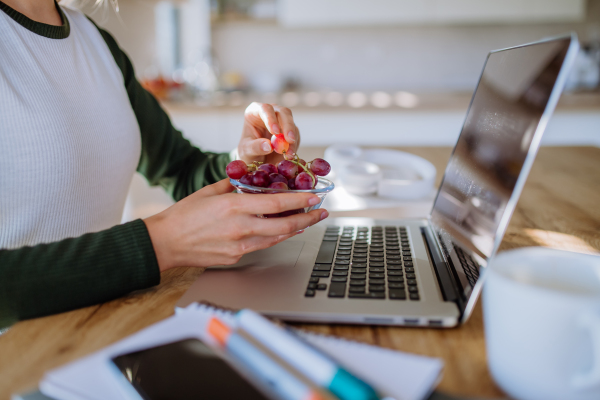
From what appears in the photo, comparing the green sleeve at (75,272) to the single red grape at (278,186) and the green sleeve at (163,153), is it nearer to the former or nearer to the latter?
the single red grape at (278,186)

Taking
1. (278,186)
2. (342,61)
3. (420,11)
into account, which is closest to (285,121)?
(278,186)

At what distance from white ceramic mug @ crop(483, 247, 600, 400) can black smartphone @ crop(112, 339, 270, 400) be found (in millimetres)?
202

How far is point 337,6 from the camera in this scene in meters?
3.31

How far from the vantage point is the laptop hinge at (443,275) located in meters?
0.54

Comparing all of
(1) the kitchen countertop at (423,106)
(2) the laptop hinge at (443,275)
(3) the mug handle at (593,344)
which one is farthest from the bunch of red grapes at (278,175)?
(1) the kitchen countertop at (423,106)

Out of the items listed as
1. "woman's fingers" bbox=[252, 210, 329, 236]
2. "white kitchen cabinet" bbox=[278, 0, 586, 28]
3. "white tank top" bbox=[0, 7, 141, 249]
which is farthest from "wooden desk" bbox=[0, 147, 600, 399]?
"white kitchen cabinet" bbox=[278, 0, 586, 28]

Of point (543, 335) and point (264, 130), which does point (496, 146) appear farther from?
point (264, 130)

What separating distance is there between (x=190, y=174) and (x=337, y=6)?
252 centimetres

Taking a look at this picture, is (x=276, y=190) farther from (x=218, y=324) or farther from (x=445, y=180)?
(x=445, y=180)

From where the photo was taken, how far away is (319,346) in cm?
42

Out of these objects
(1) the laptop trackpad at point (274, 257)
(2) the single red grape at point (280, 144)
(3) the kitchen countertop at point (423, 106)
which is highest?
(2) the single red grape at point (280, 144)

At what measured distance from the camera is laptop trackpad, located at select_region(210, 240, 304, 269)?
26.0 inches

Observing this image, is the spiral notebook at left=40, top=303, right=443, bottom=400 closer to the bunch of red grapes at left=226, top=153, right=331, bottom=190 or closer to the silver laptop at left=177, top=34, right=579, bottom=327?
the silver laptop at left=177, top=34, right=579, bottom=327

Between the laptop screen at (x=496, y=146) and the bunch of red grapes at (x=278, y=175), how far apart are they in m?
0.23
